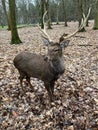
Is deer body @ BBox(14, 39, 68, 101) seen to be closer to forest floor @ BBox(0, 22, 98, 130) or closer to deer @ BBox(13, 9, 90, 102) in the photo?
deer @ BBox(13, 9, 90, 102)

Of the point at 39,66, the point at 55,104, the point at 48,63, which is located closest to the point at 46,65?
the point at 48,63

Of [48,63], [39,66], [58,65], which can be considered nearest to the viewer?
[58,65]

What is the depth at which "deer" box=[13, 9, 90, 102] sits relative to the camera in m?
6.43

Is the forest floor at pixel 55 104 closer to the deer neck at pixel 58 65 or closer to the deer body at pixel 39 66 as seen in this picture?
the deer body at pixel 39 66

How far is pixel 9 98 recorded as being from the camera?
25.2ft

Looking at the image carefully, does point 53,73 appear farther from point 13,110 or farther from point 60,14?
point 60,14

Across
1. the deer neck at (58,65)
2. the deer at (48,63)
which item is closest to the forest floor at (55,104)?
the deer at (48,63)

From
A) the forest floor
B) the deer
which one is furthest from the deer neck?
the forest floor

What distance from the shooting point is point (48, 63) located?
692cm

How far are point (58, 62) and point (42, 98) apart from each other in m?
1.59

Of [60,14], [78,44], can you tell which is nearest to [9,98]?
[78,44]

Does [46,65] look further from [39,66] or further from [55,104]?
[55,104]

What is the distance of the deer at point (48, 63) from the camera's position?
6.43m

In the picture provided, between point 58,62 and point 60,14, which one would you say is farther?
point 60,14
